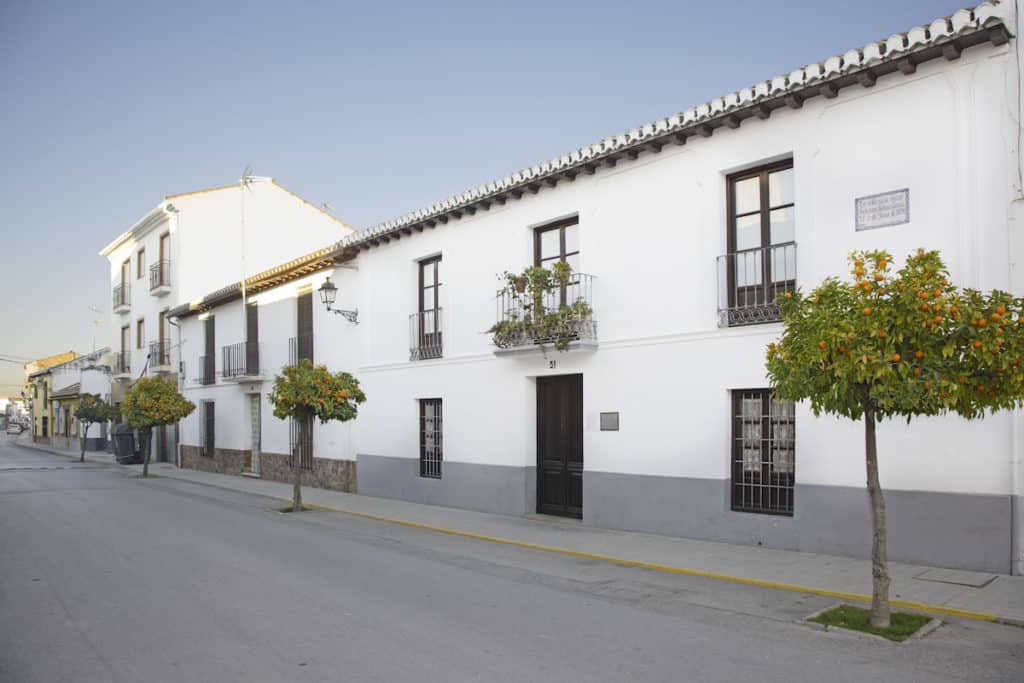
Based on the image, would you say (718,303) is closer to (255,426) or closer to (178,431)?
(255,426)

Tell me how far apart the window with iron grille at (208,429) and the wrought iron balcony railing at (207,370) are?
0.74 metres

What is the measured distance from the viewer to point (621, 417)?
1134 cm

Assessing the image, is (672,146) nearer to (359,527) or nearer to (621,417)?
(621,417)

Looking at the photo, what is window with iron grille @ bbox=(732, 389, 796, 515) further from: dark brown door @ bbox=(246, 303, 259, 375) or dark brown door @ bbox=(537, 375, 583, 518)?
dark brown door @ bbox=(246, 303, 259, 375)

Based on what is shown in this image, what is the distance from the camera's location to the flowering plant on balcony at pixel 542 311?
1170 cm

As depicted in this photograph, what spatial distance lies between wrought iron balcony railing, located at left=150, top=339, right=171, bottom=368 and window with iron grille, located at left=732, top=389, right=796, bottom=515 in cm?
2462

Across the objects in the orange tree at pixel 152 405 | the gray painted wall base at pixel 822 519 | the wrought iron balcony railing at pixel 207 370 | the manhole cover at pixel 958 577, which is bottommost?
the manhole cover at pixel 958 577

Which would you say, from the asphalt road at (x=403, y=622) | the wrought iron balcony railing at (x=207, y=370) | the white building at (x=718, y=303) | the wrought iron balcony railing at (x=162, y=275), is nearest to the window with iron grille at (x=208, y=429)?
the wrought iron balcony railing at (x=207, y=370)

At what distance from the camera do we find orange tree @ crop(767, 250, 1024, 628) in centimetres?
556

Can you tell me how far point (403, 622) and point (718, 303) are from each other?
5.97 meters

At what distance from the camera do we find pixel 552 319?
1177 centimetres

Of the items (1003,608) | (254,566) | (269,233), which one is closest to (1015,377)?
(1003,608)

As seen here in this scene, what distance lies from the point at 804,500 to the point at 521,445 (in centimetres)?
512

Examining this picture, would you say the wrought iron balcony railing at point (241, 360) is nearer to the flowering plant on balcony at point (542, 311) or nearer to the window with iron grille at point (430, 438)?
the window with iron grille at point (430, 438)
